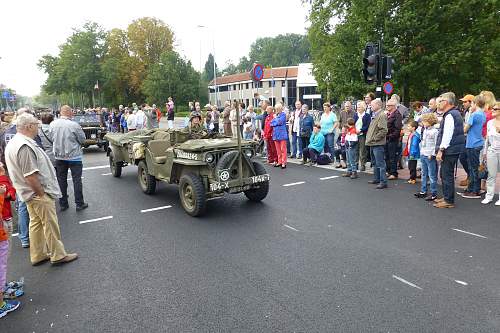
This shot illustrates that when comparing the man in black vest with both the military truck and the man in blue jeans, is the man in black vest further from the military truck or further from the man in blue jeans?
the military truck

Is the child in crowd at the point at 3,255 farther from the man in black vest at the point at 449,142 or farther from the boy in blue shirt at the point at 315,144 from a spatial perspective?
the boy in blue shirt at the point at 315,144

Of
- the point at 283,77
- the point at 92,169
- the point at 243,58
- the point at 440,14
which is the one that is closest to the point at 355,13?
the point at 440,14

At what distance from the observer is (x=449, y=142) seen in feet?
21.2

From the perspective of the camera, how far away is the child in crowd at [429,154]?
7.11 meters

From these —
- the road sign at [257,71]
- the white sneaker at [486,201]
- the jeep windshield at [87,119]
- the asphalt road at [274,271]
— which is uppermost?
the road sign at [257,71]

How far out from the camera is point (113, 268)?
4.58 meters

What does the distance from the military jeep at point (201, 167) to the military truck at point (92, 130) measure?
955cm

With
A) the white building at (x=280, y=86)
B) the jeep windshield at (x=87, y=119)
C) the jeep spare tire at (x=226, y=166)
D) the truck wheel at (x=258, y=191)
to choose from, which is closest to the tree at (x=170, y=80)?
the white building at (x=280, y=86)

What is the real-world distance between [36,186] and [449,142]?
633 cm

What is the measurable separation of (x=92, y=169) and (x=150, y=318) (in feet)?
32.5

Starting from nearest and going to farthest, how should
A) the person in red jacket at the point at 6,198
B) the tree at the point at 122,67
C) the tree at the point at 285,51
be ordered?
the person in red jacket at the point at 6,198 < the tree at the point at 122,67 < the tree at the point at 285,51

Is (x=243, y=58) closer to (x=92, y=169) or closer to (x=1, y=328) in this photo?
(x=92, y=169)

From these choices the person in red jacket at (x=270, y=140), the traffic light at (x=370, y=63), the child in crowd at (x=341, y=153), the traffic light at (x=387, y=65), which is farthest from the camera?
the person in red jacket at (x=270, y=140)

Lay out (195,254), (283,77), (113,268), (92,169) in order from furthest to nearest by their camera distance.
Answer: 1. (283,77)
2. (92,169)
3. (195,254)
4. (113,268)
